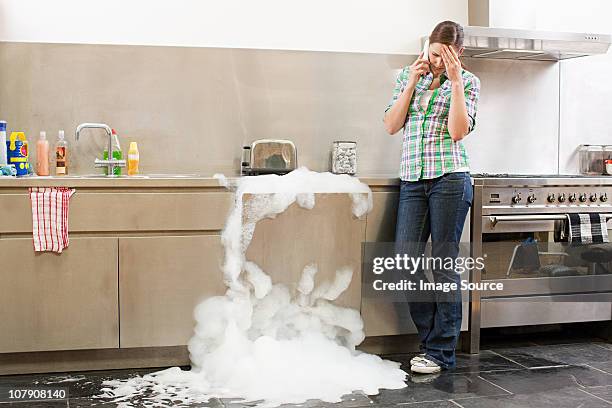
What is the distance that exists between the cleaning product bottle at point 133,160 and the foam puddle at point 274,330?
625 mm

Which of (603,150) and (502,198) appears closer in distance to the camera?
(502,198)

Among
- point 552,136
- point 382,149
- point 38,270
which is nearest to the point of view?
point 38,270

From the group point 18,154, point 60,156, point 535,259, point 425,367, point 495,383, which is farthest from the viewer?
point 535,259

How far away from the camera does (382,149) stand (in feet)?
13.3

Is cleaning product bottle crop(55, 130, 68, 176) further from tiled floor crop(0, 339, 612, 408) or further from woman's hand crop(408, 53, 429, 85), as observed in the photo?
woman's hand crop(408, 53, 429, 85)

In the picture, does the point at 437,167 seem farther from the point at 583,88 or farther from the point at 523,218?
the point at 583,88

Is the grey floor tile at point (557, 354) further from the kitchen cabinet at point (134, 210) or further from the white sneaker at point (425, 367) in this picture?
the kitchen cabinet at point (134, 210)

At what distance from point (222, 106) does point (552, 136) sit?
74.6 inches

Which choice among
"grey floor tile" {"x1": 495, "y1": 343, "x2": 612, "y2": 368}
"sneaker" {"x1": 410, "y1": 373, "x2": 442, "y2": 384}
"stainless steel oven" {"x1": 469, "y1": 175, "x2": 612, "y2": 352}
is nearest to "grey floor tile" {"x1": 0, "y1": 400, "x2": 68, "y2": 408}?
"sneaker" {"x1": 410, "y1": 373, "x2": 442, "y2": 384}

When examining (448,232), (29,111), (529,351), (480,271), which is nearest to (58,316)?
(29,111)

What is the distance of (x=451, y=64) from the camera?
3.16 meters

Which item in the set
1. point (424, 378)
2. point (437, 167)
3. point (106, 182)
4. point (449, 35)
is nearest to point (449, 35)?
point (449, 35)

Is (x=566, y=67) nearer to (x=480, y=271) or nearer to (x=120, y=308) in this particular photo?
(x=480, y=271)

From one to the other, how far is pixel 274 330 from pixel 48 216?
1061mm
